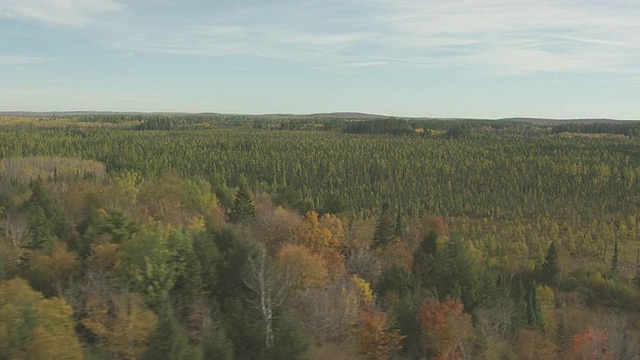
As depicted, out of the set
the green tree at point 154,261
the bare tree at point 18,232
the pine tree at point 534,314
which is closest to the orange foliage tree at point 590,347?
the pine tree at point 534,314

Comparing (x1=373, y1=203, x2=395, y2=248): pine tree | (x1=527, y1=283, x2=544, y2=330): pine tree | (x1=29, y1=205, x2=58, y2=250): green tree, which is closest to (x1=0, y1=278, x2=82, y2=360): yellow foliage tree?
(x1=29, y1=205, x2=58, y2=250): green tree

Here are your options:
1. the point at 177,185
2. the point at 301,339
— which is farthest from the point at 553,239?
the point at 301,339

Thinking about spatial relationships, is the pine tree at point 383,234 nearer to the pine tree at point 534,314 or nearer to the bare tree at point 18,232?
the pine tree at point 534,314

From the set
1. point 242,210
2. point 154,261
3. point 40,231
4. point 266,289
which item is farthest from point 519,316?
point 40,231

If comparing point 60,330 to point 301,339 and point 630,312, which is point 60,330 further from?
point 630,312

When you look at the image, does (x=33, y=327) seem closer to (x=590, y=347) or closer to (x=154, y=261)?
(x=154, y=261)
